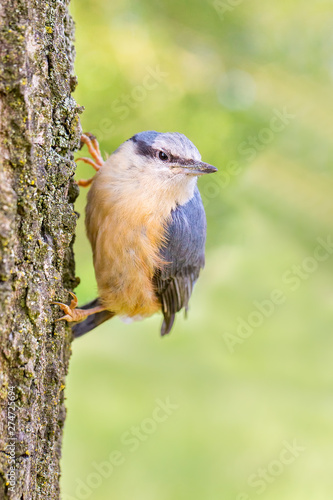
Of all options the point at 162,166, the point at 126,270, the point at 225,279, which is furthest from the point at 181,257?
the point at 225,279

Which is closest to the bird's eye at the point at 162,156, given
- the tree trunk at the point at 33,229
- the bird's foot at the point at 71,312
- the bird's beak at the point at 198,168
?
the bird's beak at the point at 198,168

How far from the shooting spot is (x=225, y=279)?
11.2ft

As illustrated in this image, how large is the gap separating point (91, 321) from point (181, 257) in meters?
0.60

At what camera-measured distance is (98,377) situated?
128 inches

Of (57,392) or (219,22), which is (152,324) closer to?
(57,392)

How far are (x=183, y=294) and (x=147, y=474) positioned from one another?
1273 mm

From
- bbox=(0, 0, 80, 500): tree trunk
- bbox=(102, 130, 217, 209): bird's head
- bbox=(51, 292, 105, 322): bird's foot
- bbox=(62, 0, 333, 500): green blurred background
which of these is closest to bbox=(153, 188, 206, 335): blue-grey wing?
bbox=(102, 130, 217, 209): bird's head

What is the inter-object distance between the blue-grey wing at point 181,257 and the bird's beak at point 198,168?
0.25m

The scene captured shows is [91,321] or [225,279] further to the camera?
[225,279]

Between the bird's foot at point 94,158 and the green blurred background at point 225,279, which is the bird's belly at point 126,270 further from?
the bird's foot at point 94,158

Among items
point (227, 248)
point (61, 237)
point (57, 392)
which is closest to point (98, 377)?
point (227, 248)

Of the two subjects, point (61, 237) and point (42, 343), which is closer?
point (42, 343)

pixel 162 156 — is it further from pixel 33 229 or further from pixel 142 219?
pixel 33 229

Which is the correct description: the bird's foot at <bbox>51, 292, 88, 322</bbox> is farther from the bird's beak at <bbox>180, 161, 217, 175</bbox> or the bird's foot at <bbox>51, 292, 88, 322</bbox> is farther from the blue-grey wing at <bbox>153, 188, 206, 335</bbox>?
the bird's beak at <bbox>180, 161, 217, 175</bbox>
